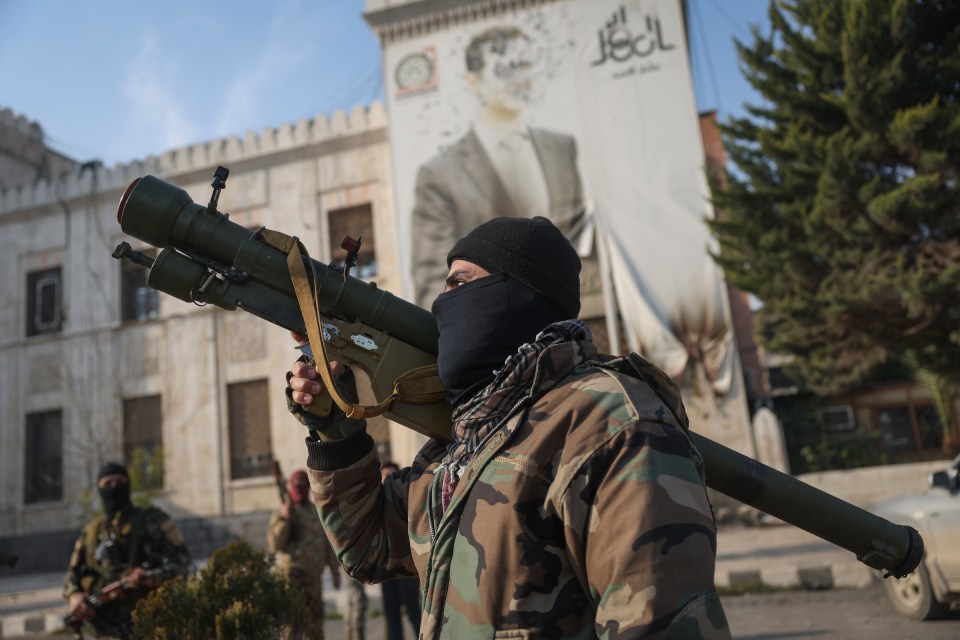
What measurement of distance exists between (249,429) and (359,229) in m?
5.58

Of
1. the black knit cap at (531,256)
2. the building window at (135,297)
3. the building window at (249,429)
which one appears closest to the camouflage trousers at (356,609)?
the black knit cap at (531,256)

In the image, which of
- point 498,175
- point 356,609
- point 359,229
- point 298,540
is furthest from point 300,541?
point 359,229

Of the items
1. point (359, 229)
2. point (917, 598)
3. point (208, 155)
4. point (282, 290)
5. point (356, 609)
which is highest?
point (208, 155)

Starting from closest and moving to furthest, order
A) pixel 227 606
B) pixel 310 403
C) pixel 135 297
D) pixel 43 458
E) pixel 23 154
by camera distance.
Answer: pixel 310 403 → pixel 227 606 → pixel 43 458 → pixel 135 297 → pixel 23 154

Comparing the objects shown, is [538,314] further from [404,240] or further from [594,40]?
[594,40]

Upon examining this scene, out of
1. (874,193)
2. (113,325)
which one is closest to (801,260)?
(874,193)

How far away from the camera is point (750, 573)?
8.27m

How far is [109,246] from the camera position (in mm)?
18766

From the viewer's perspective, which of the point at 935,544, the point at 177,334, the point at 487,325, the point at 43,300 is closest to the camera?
the point at 487,325

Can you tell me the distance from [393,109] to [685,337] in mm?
8386

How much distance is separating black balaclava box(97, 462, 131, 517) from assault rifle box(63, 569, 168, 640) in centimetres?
48

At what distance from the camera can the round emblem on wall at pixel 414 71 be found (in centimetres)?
1648

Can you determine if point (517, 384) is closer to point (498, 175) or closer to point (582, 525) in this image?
point (582, 525)

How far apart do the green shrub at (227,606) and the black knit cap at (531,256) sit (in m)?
2.66
